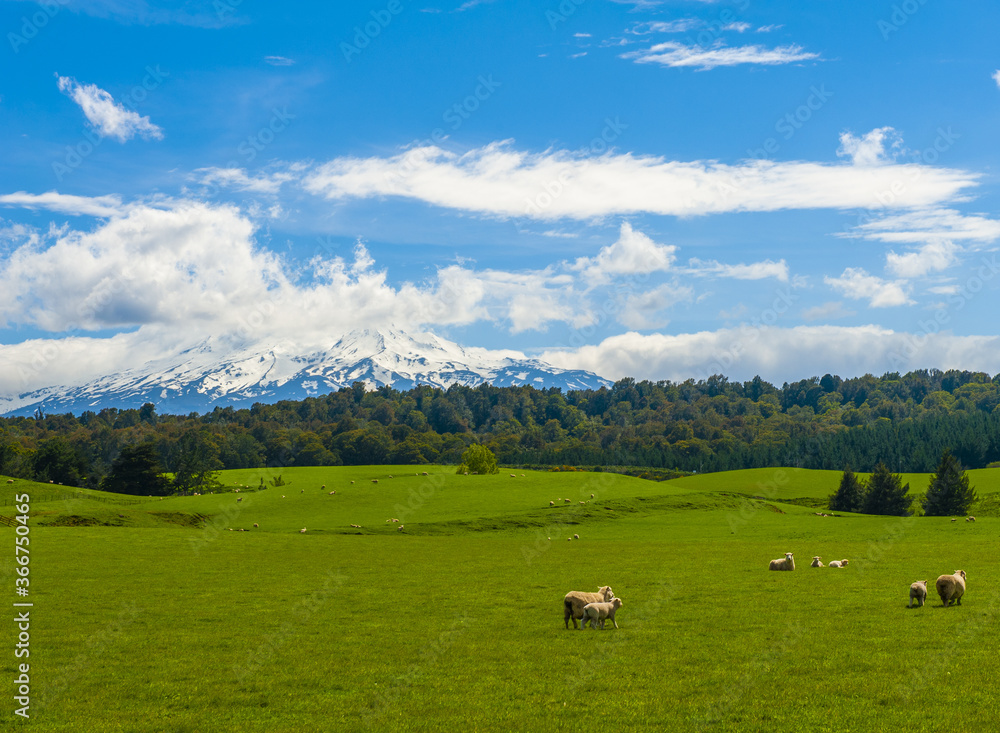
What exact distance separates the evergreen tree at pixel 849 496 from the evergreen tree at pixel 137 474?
95.4 meters

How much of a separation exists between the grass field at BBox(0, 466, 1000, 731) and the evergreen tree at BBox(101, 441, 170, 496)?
2400 inches

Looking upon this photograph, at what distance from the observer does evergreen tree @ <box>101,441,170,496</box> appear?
109 m

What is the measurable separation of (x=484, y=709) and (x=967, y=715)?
8.52 m

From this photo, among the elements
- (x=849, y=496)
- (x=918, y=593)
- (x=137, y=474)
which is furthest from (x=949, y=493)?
(x=137, y=474)

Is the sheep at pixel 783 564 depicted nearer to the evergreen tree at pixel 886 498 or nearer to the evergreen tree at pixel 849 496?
the evergreen tree at pixel 849 496

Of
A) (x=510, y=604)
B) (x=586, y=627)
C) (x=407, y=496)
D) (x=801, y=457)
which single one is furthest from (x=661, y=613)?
(x=801, y=457)

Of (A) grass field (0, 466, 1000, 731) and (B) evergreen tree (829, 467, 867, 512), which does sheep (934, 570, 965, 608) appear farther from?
(B) evergreen tree (829, 467, 867, 512)

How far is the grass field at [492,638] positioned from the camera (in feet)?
46.2

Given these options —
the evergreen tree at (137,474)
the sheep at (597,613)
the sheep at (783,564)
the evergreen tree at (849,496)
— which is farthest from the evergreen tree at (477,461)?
the sheep at (597,613)

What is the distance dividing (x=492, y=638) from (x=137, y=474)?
340 ft

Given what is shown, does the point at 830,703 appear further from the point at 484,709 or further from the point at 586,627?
the point at 586,627

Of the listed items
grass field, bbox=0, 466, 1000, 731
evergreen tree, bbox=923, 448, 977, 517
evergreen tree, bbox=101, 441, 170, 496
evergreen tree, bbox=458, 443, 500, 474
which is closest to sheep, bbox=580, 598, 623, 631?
grass field, bbox=0, 466, 1000, 731

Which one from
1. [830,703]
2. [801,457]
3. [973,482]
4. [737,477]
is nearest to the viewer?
[830,703]

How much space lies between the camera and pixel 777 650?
18.0m
